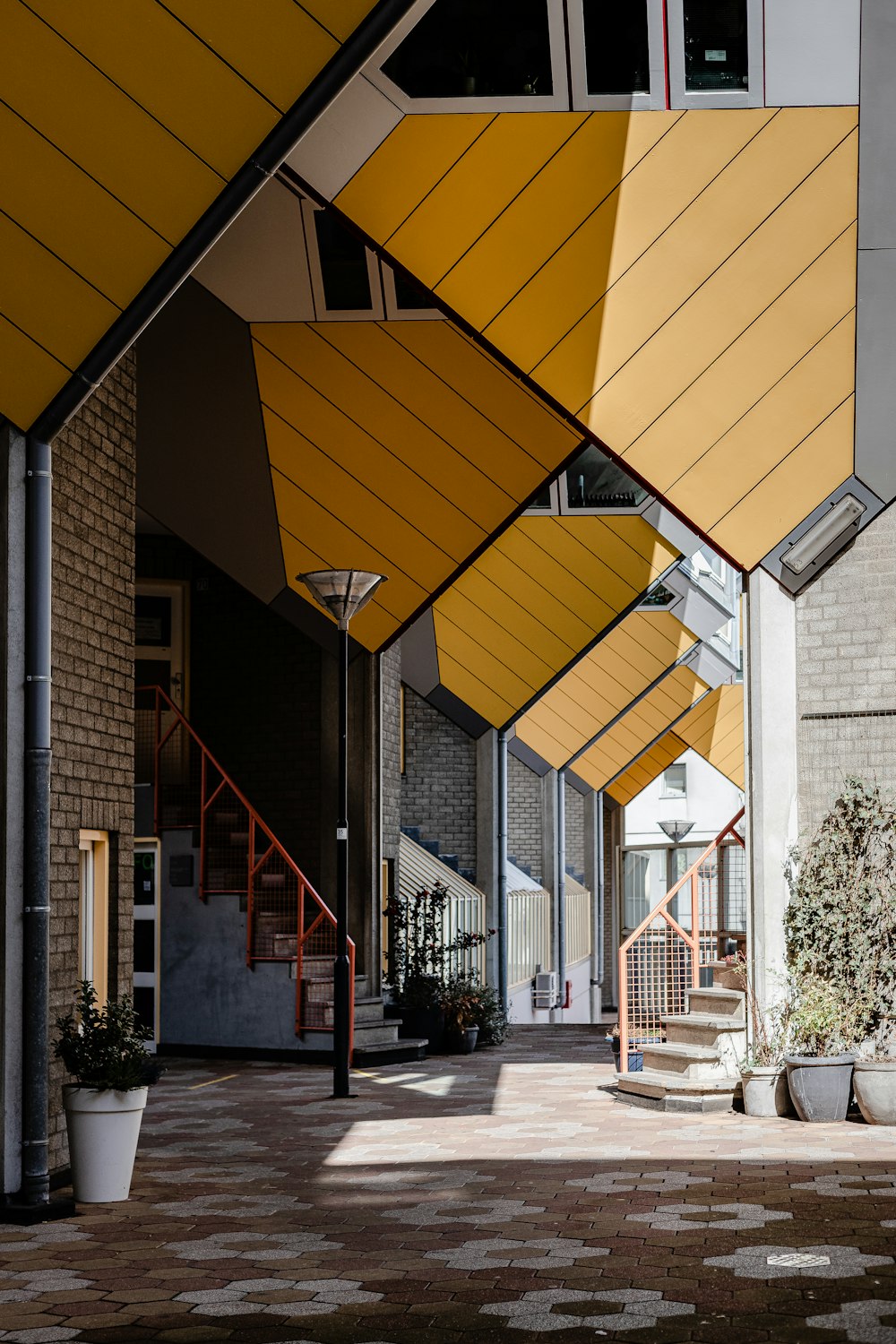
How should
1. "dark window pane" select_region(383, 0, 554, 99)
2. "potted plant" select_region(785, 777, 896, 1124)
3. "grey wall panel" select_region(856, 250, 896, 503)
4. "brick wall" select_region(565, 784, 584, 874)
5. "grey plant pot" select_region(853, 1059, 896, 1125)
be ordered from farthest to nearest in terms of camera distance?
"brick wall" select_region(565, 784, 584, 874) → "potted plant" select_region(785, 777, 896, 1124) → "grey wall panel" select_region(856, 250, 896, 503) → "grey plant pot" select_region(853, 1059, 896, 1125) → "dark window pane" select_region(383, 0, 554, 99)

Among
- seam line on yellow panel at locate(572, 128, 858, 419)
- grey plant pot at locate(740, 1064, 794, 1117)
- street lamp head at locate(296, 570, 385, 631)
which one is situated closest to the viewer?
seam line on yellow panel at locate(572, 128, 858, 419)

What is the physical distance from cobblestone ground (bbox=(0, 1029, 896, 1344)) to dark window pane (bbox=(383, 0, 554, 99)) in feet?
22.5

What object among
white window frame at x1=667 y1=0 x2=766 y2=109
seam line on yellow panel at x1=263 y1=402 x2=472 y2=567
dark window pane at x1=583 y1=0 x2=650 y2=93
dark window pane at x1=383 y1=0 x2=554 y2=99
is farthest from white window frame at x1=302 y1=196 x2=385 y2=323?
white window frame at x1=667 y1=0 x2=766 y2=109

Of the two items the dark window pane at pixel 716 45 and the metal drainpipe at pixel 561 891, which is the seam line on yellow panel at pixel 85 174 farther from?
the metal drainpipe at pixel 561 891

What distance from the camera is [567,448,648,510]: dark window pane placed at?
17.3 m

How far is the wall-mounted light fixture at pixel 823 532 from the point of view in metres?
10.9

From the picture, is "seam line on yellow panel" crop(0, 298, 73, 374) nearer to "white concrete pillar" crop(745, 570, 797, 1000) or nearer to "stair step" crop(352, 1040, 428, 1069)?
"white concrete pillar" crop(745, 570, 797, 1000)

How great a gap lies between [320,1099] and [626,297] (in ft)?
21.6

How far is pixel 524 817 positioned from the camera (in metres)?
25.7

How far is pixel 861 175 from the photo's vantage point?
959 centimetres

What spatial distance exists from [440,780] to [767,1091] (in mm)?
9465

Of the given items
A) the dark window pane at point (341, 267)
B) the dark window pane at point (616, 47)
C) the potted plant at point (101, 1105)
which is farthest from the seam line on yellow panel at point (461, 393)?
the potted plant at point (101, 1105)

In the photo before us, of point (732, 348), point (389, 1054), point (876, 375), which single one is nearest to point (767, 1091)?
point (389, 1054)

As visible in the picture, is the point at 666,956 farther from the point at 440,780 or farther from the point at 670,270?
the point at 440,780
